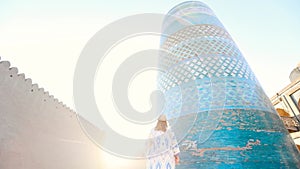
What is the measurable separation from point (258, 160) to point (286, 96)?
6.64 metres

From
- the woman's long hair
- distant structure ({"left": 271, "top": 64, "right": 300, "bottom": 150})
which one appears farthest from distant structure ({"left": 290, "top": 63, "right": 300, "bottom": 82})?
the woman's long hair

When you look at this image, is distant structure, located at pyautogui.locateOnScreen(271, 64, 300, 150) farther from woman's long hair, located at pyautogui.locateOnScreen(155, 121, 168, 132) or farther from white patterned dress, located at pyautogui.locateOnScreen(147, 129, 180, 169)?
white patterned dress, located at pyautogui.locateOnScreen(147, 129, 180, 169)

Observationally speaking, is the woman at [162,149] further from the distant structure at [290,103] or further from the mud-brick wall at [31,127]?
the distant structure at [290,103]

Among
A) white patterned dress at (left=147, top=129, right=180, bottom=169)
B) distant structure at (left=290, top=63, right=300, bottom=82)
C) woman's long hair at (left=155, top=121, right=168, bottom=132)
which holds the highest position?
distant structure at (left=290, top=63, right=300, bottom=82)

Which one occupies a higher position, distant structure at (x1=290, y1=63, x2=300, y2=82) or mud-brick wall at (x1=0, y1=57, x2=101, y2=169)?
distant structure at (x1=290, y1=63, x2=300, y2=82)

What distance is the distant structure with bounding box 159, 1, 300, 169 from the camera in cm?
251

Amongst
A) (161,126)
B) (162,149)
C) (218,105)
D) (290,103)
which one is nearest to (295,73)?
(290,103)

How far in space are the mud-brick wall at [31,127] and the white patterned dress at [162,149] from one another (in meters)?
2.68

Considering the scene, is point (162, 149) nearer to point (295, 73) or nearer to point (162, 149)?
point (162, 149)

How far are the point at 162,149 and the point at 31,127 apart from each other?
3107 mm

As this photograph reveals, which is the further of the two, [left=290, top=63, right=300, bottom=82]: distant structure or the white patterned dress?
[left=290, top=63, right=300, bottom=82]: distant structure

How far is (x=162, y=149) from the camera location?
2674mm

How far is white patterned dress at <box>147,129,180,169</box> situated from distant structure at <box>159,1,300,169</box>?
185 millimetres

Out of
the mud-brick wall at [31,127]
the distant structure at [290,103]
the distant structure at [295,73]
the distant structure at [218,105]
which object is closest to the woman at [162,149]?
the distant structure at [218,105]
